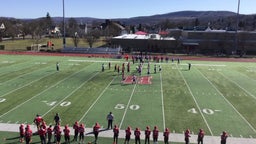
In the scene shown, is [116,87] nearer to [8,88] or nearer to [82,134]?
[8,88]

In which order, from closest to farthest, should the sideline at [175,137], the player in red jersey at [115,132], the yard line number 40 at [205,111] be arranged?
the player in red jersey at [115,132] → the sideline at [175,137] → the yard line number 40 at [205,111]

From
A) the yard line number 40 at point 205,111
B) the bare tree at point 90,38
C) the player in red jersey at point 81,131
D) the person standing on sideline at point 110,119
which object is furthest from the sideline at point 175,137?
the bare tree at point 90,38

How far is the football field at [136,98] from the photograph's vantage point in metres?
20.8

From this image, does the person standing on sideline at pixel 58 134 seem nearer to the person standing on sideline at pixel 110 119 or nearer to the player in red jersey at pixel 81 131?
the player in red jersey at pixel 81 131

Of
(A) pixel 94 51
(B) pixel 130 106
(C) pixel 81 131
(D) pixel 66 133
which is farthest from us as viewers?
(A) pixel 94 51

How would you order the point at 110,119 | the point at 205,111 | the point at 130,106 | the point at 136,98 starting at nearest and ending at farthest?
the point at 110,119 → the point at 205,111 → the point at 130,106 → the point at 136,98

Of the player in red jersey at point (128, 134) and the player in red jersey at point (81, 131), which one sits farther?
the player in red jersey at point (81, 131)

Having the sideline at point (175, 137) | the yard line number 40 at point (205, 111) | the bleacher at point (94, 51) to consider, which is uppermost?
the bleacher at point (94, 51)

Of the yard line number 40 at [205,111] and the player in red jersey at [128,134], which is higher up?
the player in red jersey at [128,134]

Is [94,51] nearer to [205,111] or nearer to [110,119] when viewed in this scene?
[205,111]

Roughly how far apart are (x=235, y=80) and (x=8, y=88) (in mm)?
21716

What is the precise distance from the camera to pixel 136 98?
26.4m

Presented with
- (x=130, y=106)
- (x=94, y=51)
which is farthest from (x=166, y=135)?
(x=94, y=51)

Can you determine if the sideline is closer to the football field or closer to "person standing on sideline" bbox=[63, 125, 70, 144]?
the football field
